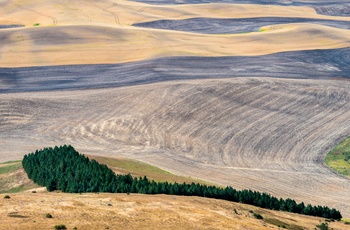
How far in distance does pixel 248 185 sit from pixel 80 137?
2542 cm

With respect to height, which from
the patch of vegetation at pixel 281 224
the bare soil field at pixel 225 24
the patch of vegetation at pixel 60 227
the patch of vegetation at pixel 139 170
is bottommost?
the patch of vegetation at pixel 139 170

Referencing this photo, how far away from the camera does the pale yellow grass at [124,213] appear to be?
44031mm

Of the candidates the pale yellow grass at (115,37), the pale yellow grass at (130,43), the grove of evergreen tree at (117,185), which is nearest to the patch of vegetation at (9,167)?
the grove of evergreen tree at (117,185)

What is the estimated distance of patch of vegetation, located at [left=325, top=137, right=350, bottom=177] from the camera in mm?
85625

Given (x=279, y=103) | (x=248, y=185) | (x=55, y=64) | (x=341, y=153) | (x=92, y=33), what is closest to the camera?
(x=248, y=185)

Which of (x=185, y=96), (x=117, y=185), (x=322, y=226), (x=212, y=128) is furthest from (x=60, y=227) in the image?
(x=185, y=96)

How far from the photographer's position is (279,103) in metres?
109

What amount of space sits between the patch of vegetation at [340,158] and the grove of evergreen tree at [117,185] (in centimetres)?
2378

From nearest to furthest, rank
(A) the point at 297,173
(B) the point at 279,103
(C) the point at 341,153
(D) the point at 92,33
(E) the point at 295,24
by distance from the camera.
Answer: (A) the point at 297,173, (C) the point at 341,153, (B) the point at 279,103, (D) the point at 92,33, (E) the point at 295,24

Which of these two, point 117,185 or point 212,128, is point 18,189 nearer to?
point 117,185

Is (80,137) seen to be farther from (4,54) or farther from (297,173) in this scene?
(4,54)

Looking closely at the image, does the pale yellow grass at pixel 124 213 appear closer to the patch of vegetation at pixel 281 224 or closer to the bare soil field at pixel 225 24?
the patch of vegetation at pixel 281 224

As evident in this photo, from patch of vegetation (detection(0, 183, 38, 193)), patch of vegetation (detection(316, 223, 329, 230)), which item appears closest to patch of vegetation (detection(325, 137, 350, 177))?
patch of vegetation (detection(316, 223, 329, 230))

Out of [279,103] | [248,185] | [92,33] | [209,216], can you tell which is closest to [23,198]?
[209,216]
